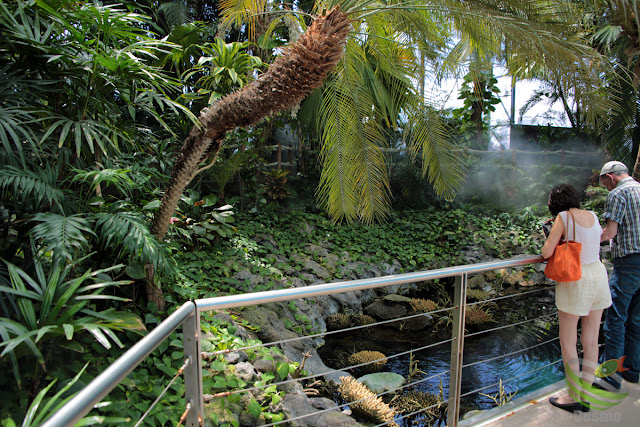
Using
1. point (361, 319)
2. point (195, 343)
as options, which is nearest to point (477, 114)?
point (361, 319)

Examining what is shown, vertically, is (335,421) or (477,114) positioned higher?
(477,114)

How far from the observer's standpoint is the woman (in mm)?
2314

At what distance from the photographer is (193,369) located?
1285 mm

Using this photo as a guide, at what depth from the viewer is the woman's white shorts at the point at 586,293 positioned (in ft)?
7.57

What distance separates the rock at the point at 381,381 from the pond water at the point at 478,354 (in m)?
0.36

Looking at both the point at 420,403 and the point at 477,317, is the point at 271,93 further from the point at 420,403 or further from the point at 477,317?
the point at 477,317

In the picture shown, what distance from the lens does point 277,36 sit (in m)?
8.71

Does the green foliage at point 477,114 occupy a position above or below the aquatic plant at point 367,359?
above

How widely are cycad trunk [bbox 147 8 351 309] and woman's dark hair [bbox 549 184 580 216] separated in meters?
1.73

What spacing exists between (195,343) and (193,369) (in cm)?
8

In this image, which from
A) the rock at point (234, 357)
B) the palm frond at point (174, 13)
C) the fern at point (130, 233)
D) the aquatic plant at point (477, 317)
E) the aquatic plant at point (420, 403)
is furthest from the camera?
the palm frond at point (174, 13)

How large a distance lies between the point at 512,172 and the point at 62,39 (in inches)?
463

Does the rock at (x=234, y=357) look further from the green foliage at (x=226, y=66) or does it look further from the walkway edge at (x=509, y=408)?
the green foliage at (x=226, y=66)

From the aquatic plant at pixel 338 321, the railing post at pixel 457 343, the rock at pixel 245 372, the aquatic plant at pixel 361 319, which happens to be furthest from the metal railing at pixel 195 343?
the aquatic plant at pixel 361 319
